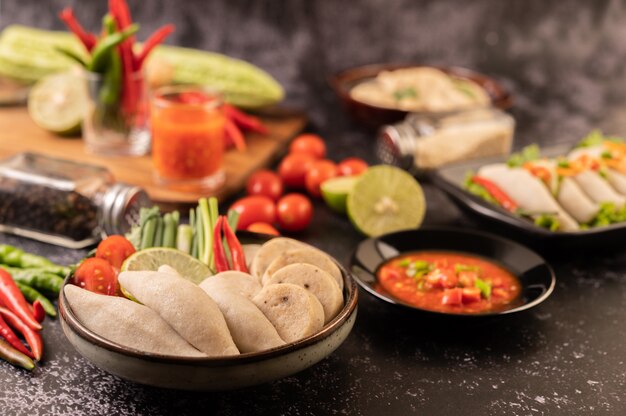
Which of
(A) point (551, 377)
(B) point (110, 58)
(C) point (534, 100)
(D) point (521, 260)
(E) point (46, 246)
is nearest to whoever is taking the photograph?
(A) point (551, 377)

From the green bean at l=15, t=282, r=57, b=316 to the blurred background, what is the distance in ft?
7.83

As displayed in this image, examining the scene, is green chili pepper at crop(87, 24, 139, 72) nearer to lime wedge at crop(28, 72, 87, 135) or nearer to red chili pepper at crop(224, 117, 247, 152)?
lime wedge at crop(28, 72, 87, 135)

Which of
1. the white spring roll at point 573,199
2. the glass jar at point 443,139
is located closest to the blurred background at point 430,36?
the glass jar at point 443,139

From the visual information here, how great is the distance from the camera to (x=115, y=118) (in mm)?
3164

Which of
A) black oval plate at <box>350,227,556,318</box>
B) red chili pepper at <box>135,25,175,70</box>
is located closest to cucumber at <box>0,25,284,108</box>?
red chili pepper at <box>135,25,175,70</box>

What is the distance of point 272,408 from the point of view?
5.84ft

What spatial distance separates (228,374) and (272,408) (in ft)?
0.72

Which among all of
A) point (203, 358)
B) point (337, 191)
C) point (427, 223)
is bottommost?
point (427, 223)

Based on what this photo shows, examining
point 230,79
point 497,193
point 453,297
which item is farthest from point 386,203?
point 230,79

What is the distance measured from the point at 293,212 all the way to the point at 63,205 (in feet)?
2.24

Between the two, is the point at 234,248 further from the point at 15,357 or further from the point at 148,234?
the point at 15,357

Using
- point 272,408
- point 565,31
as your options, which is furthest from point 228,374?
point 565,31

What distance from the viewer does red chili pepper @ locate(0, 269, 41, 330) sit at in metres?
2.00

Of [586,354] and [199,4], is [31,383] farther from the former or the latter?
[199,4]
